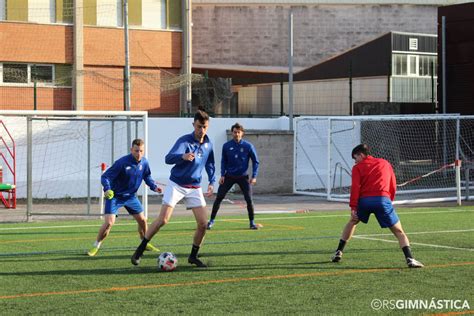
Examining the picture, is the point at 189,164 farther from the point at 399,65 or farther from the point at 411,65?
the point at 411,65

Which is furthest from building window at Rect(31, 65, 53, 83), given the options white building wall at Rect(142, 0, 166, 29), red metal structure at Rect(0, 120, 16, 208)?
red metal structure at Rect(0, 120, 16, 208)

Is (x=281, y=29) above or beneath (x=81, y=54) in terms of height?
above

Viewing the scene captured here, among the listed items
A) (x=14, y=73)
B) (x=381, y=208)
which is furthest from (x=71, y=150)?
(x=381, y=208)

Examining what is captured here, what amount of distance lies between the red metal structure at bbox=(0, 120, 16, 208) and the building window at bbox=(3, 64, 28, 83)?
27.2 ft

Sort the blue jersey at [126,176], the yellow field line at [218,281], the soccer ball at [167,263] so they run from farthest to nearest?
the blue jersey at [126,176] → the soccer ball at [167,263] → the yellow field line at [218,281]

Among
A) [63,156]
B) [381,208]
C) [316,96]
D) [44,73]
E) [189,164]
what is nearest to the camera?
[189,164]

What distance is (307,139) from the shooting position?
100.0ft

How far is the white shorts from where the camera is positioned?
1202cm

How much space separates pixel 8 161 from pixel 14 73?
29.4 feet

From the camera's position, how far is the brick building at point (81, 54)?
34031mm

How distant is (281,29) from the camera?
5003cm

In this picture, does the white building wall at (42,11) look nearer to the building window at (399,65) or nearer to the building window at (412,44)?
the building window at (399,65)

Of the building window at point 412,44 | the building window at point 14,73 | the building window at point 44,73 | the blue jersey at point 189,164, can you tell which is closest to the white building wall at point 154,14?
the building window at point 44,73

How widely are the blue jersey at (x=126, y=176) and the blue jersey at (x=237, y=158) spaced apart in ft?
14.1
